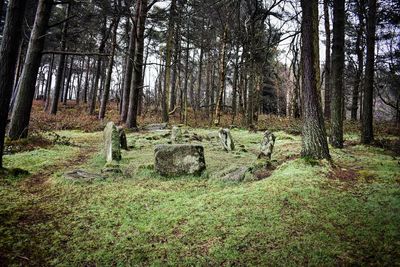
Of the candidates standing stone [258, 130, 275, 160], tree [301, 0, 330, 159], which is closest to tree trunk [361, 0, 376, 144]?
standing stone [258, 130, 275, 160]

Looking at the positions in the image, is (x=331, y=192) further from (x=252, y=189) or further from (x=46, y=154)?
(x=46, y=154)

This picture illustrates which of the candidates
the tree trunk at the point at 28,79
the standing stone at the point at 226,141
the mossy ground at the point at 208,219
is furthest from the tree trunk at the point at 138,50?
the mossy ground at the point at 208,219

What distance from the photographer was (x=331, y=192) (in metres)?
3.96

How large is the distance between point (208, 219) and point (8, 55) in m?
5.21

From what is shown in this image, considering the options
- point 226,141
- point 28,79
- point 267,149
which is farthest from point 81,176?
point 28,79

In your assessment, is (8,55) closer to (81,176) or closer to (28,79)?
(81,176)

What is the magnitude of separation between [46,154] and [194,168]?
4.49m

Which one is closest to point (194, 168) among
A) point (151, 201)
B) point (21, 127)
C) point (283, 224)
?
point (151, 201)

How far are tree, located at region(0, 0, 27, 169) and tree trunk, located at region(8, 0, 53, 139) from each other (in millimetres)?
3568

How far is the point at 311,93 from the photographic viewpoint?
530 centimetres

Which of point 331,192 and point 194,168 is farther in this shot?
point 194,168

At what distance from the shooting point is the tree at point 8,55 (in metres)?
5.20

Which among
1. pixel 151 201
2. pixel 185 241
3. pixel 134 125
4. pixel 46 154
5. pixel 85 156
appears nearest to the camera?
pixel 185 241

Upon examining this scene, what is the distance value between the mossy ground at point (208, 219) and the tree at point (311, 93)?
41 centimetres
